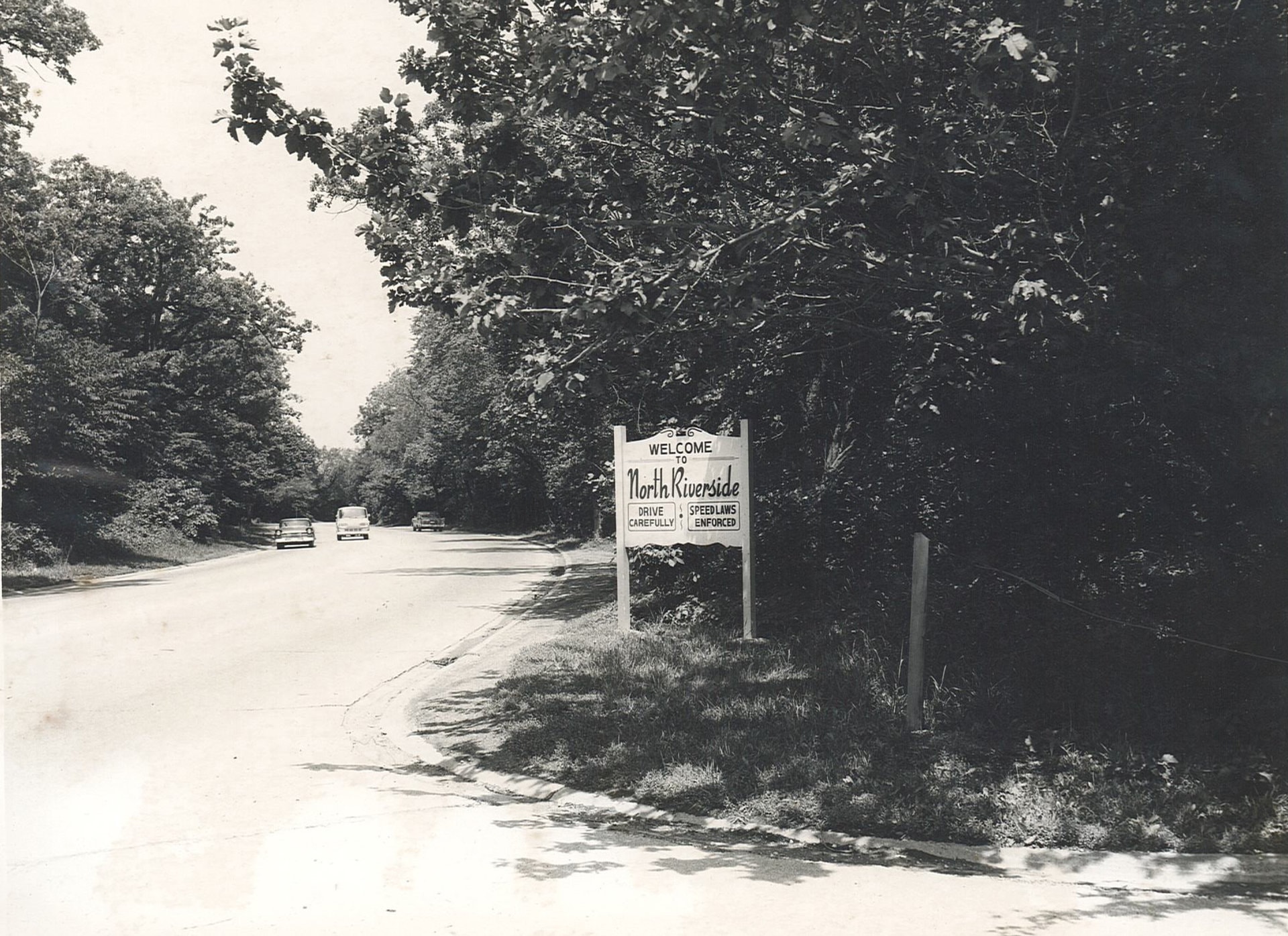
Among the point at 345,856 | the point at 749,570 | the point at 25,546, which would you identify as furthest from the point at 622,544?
the point at 25,546

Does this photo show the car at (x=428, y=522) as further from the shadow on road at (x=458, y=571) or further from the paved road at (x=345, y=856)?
the paved road at (x=345, y=856)

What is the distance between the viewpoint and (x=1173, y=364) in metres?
6.80

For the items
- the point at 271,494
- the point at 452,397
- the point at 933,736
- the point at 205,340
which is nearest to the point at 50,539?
the point at 452,397

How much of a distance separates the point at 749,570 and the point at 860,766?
5.11 metres

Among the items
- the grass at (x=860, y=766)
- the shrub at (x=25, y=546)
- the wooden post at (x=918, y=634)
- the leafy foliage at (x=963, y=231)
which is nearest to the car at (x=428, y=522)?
the shrub at (x=25, y=546)

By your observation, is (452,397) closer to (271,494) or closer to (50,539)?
(50,539)

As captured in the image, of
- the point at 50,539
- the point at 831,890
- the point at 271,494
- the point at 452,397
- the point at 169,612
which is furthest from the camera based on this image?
A: the point at 271,494

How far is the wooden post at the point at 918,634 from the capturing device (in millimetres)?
7379

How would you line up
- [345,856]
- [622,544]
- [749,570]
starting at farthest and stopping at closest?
[622,544] < [749,570] < [345,856]

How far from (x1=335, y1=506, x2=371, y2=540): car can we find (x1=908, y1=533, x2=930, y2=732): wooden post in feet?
174

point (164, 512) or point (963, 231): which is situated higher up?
point (963, 231)

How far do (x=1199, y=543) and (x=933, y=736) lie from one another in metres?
2.36

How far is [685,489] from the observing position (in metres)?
12.4

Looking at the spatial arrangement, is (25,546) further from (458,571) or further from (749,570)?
(749,570)
